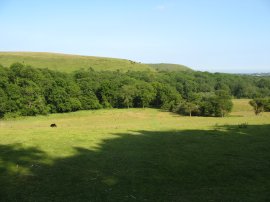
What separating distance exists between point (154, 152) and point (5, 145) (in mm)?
10777

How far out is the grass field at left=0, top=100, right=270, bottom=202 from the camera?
1386cm

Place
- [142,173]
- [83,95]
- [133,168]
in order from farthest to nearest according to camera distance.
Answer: [83,95]
[133,168]
[142,173]

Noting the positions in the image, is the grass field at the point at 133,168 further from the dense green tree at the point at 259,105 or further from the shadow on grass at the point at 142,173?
the dense green tree at the point at 259,105

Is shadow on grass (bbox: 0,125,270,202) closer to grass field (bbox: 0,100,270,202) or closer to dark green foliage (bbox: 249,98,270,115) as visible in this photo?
grass field (bbox: 0,100,270,202)

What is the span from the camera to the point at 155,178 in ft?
52.7

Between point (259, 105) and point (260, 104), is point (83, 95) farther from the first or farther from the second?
point (260, 104)

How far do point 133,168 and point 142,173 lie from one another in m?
0.93

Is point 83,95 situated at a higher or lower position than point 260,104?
lower

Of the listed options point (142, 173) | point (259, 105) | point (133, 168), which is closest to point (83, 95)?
point (259, 105)

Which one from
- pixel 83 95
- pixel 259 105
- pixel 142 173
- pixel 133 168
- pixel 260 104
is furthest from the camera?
pixel 83 95

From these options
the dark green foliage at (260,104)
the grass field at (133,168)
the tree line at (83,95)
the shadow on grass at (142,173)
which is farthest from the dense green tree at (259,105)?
the shadow on grass at (142,173)

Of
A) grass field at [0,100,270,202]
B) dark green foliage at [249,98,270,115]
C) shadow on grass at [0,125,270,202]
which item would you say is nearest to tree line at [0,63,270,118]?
dark green foliage at [249,98,270,115]

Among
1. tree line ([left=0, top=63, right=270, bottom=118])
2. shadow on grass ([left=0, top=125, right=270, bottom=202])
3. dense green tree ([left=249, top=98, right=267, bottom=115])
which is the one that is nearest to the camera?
shadow on grass ([left=0, top=125, right=270, bottom=202])

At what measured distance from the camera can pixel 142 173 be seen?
659 inches
